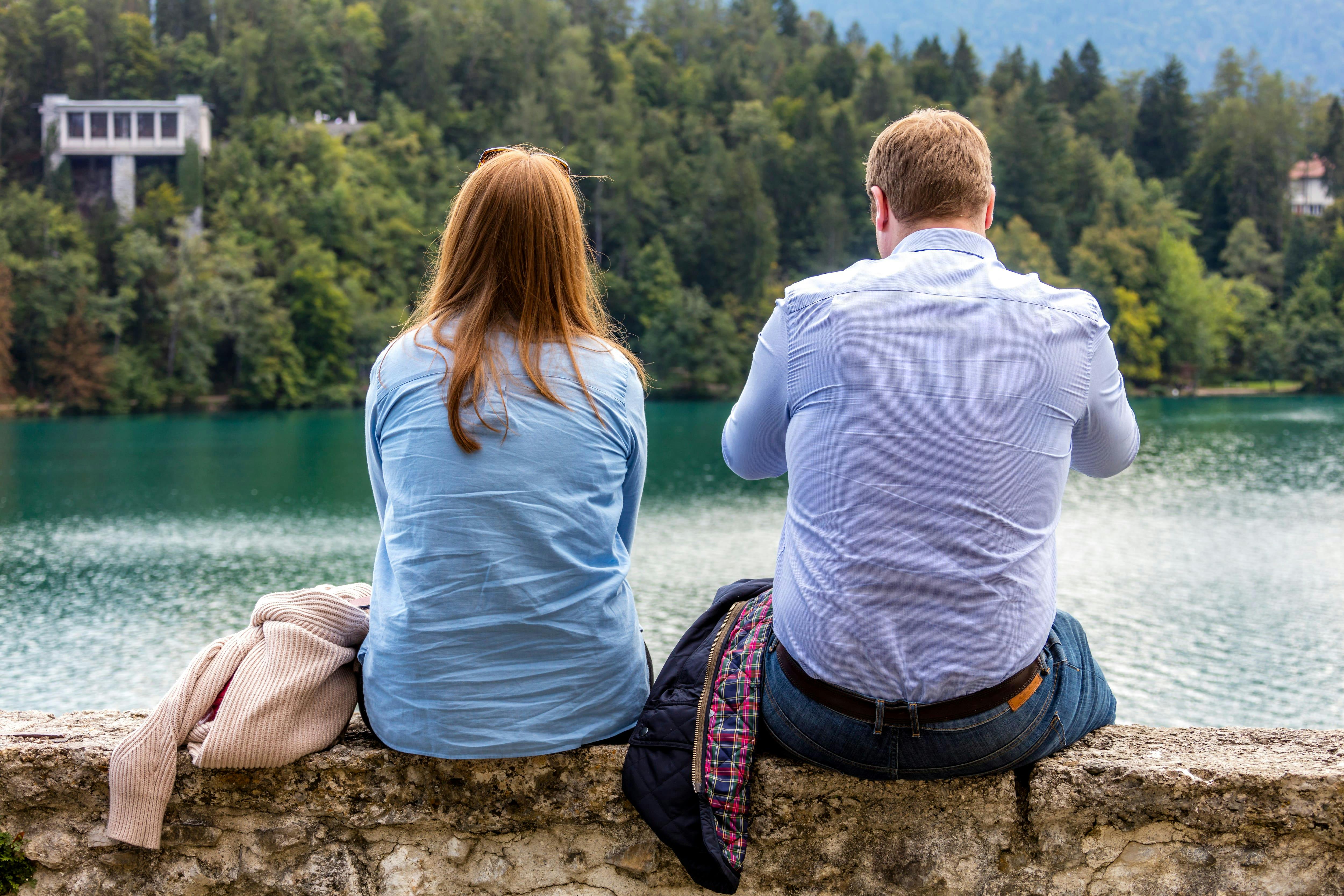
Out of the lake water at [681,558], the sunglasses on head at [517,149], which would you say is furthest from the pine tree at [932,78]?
the sunglasses on head at [517,149]

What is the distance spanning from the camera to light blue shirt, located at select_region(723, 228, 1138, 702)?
153 cm

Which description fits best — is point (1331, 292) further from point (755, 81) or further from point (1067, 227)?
point (755, 81)

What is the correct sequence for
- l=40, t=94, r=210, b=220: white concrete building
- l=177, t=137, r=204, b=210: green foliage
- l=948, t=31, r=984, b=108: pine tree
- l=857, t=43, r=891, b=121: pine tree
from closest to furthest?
l=177, t=137, r=204, b=210: green foliage
l=40, t=94, r=210, b=220: white concrete building
l=857, t=43, r=891, b=121: pine tree
l=948, t=31, r=984, b=108: pine tree

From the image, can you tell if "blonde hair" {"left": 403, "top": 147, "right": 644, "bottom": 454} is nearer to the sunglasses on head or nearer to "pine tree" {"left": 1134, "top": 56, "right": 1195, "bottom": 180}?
the sunglasses on head

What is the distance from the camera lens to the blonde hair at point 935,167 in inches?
65.1

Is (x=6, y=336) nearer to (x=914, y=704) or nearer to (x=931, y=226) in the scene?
(x=931, y=226)

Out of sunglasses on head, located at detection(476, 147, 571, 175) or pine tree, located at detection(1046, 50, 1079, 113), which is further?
pine tree, located at detection(1046, 50, 1079, 113)

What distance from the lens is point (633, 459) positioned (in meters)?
1.93

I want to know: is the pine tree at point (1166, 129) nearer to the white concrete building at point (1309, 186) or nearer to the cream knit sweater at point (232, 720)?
the white concrete building at point (1309, 186)

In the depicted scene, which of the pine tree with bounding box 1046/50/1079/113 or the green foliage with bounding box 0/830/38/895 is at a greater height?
the pine tree with bounding box 1046/50/1079/113

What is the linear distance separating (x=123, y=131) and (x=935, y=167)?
6086 cm

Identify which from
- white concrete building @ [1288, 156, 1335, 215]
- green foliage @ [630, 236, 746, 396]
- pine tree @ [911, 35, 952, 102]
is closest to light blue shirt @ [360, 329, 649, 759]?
green foliage @ [630, 236, 746, 396]

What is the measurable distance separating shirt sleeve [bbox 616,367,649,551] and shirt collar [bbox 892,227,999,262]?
0.47 meters

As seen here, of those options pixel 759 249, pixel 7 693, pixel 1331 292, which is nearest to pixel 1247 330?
pixel 1331 292
